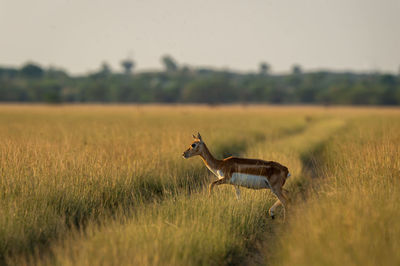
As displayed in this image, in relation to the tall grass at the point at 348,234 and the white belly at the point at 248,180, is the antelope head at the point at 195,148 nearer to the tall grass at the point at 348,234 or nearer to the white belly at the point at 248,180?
the white belly at the point at 248,180

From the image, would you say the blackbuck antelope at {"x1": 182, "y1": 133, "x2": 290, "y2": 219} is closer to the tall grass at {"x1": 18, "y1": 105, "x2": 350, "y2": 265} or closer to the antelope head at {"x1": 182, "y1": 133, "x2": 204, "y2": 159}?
the antelope head at {"x1": 182, "y1": 133, "x2": 204, "y2": 159}

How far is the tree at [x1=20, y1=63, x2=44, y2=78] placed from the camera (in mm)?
148500

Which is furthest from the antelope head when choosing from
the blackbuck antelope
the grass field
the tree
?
the tree

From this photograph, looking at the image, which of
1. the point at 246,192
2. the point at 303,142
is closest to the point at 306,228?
the point at 246,192

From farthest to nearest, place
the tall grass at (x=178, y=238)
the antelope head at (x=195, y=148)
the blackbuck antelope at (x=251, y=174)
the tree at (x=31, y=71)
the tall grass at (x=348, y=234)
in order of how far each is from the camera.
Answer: the tree at (x=31, y=71) < the antelope head at (x=195, y=148) < the blackbuck antelope at (x=251, y=174) < the tall grass at (x=178, y=238) < the tall grass at (x=348, y=234)

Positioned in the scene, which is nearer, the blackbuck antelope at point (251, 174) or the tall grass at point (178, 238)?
the tall grass at point (178, 238)

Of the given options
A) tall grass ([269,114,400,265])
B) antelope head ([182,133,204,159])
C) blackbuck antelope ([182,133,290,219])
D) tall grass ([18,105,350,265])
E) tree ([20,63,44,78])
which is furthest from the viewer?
tree ([20,63,44,78])

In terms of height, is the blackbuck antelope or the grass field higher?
the blackbuck antelope

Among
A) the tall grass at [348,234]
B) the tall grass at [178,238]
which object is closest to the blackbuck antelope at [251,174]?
the tall grass at [178,238]

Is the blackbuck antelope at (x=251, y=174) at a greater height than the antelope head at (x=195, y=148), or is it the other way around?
the antelope head at (x=195, y=148)

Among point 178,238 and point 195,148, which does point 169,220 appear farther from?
point 195,148

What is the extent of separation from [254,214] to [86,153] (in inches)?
171

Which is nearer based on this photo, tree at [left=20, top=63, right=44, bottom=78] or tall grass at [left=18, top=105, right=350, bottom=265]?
tall grass at [left=18, top=105, right=350, bottom=265]

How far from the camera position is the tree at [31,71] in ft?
487
